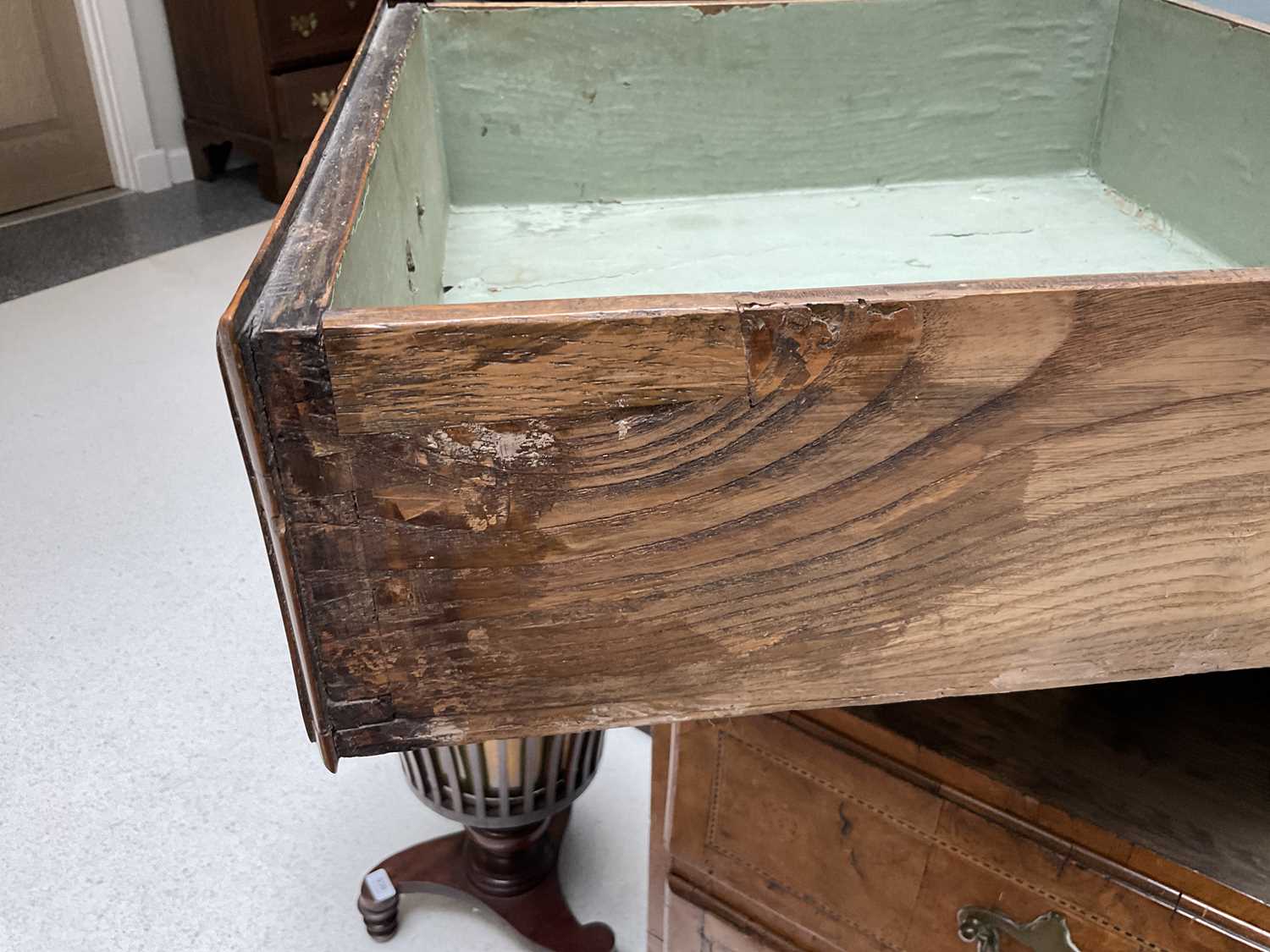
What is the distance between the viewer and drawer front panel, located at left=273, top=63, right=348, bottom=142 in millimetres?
2787

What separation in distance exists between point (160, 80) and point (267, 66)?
53 centimetres

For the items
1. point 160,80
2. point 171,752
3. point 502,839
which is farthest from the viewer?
point 160,80

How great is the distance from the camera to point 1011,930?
2.18 feet

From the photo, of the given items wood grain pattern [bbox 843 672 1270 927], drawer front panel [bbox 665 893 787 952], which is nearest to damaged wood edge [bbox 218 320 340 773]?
wood grain pattern [bbox 843 672 1270 927]

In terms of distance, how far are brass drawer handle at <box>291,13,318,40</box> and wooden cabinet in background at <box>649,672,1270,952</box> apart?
2526mm

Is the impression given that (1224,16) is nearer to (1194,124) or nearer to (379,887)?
(1194,124)

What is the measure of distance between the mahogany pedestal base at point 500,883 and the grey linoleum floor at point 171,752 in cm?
4

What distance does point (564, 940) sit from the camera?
1077mm

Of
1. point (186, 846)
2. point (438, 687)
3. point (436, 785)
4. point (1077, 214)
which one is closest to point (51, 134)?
point (186, 846)

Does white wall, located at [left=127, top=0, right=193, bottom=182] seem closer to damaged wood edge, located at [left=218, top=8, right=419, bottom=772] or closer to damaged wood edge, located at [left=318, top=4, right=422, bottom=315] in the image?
damaged wood edge, located at [left=318, top=4, right=422, bottom=315]

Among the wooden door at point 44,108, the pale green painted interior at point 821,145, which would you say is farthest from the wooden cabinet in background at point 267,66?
the pale green painted interior at point 821,145

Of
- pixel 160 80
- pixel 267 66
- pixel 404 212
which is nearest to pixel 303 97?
pixel 267 66

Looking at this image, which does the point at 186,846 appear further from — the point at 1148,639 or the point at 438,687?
the point at 1148,639

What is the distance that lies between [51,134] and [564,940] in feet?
9.06
